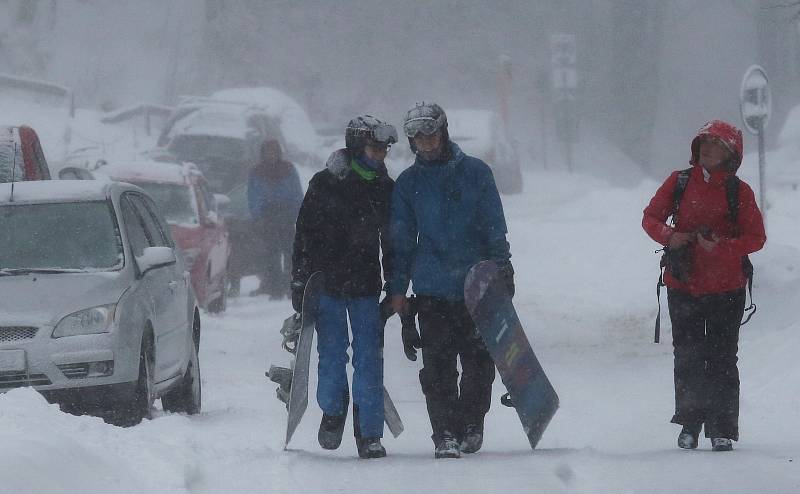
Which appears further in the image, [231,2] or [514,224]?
[231,2]

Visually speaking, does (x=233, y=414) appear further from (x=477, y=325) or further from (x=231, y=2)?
(x=231, y=2)

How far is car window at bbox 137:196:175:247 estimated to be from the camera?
34.0ft

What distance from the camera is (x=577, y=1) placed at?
171 feet

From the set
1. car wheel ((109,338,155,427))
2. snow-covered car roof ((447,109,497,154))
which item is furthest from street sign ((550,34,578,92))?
car wheel ((109,338,155,427))

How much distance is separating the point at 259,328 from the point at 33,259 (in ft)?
20.9

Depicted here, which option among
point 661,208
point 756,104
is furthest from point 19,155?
point 756,104

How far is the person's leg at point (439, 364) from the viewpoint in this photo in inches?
290

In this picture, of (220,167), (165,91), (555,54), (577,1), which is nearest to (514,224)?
(220,167)

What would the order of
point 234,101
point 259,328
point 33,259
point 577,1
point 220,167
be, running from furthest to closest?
point 577,1 < point 234,101 < point 220,167 < point 259,328 < point 33,259

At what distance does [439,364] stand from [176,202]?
9.79 m

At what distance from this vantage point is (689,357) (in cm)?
766

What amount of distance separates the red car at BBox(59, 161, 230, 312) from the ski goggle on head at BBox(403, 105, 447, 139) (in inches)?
329

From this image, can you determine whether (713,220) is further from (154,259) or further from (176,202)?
(176,202)

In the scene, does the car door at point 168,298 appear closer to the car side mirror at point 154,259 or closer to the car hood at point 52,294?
the car side mirror at point 154,259
